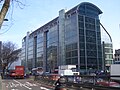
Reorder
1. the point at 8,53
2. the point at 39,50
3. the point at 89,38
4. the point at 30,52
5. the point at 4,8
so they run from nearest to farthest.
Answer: the point at 4,8 < the point at 8,53 < the point at 89,38 < the point at 39,50 < the point at 30,52

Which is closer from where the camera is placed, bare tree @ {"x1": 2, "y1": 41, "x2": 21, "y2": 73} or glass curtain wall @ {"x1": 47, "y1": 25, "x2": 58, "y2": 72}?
bare tree @ {"x1": 2, "y1": 41, "x2": 21, "y2": 73}

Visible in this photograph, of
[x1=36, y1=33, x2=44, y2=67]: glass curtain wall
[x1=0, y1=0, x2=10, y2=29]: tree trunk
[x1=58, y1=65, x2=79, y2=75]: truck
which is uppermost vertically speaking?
[x1=36, y1=33, x2=44, y2=67]: glass curtain wall

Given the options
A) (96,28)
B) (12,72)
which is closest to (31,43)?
(96,28)

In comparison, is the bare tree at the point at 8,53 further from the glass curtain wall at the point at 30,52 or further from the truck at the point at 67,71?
the glass curtain wall at the point at 30,52

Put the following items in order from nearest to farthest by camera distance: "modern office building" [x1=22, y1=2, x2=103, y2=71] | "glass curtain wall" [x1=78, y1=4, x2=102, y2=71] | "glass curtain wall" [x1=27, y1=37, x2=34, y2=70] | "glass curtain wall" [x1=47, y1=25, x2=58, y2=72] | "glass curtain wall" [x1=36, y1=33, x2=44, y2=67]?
"glass curtain wall" [x1=78, y1=4, x2=102, y2=71] → "modern office building" [x1=22, y1=2, x2=103, y2=71] → "glass curtain wall" [x1=47, y1=25, x2=58, y2=72] → "glass curtain wall" [x1=36, y1=33, x2=44, y2=67] → "glass curtain wall" [x1=27, y1=37, x2=34, y2=70]

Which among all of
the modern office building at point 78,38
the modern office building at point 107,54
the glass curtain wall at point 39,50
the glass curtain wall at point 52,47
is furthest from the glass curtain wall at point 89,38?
the glass curtain wall at point 39,50

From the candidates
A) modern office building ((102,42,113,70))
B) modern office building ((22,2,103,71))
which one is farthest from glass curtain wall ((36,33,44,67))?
modern office building ((102,42,113,70))

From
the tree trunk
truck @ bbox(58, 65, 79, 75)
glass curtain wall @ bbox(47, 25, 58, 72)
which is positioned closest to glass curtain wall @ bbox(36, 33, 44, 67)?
glass curtain wall @ bbox(47, 25, 58, 72)

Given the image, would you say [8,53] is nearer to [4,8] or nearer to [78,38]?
[78,38]

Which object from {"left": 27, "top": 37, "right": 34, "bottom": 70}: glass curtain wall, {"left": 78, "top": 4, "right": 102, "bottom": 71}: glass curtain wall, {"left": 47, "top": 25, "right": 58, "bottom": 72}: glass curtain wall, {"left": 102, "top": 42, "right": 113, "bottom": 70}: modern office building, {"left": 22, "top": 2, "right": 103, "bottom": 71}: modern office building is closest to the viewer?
{"left": 78, "top": 4, "right": 102, "bottom": 71}: glass curtain wall

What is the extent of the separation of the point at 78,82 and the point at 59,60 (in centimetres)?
9205

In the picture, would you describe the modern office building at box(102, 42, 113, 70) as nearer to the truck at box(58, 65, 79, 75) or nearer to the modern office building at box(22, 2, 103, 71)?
the modern office building at box(22, 2, 103, 71)

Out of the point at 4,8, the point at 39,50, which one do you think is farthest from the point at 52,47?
the point at 4,8

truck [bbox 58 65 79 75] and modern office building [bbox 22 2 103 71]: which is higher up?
modern office building [bbox 22 2 103 71]
